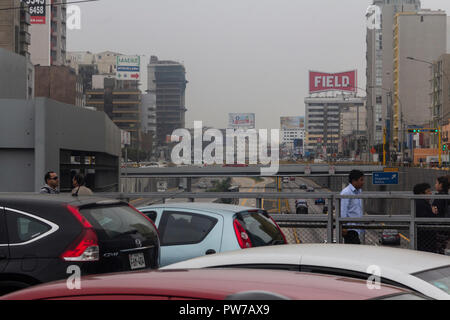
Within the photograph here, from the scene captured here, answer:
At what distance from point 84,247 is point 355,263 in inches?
143

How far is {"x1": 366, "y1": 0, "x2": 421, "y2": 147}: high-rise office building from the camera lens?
145000 millimetres

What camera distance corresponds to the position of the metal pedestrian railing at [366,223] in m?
11.7

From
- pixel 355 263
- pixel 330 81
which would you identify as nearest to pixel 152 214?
pixel 355 263

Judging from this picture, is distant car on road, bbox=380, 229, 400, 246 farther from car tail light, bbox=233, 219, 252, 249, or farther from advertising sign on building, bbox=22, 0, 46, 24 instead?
advertising sign on building, bbox=22, 0, 46, 24

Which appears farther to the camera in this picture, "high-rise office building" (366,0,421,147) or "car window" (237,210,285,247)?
"high-rise office building" (366,0,421,147)

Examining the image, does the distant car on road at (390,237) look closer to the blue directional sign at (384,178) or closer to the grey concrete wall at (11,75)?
the grey concrete wall at (11,75)

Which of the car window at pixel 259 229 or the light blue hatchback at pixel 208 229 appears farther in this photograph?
the car window at pixel 259 229

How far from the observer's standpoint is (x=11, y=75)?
101 feet

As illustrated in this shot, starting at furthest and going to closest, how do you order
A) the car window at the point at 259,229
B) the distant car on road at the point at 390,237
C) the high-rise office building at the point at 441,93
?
the high-rise office building at the point at 441,93 < the distant car on road at the point at 390,237 < the car window at the point at 259,229

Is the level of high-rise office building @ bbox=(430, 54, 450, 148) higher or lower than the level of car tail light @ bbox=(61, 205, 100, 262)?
higher

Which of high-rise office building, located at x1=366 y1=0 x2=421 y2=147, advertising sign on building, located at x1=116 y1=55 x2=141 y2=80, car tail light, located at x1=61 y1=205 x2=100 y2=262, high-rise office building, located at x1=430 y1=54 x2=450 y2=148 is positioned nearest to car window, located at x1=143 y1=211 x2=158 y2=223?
car tail light, located at x1=61 y1=205 x2=100 y2=262

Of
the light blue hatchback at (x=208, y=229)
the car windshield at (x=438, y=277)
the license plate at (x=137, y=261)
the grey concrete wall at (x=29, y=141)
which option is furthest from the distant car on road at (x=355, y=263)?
the grey concrete wall at (x=29, y=141)

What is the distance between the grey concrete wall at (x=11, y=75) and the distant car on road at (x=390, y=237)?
2142 cm

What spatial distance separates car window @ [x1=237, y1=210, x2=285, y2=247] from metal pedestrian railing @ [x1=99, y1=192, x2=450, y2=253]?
8.20ft
